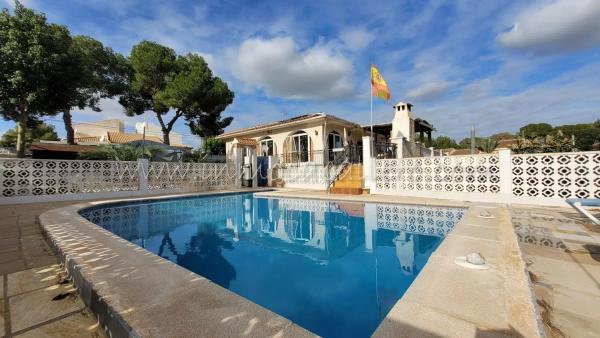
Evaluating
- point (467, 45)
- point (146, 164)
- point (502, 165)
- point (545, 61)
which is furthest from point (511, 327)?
point (545, 61)

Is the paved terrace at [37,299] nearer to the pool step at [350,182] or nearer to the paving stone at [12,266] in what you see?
the paving stone at [12,266]

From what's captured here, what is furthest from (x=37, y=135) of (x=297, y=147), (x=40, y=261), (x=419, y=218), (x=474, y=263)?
(x=474, y=263)

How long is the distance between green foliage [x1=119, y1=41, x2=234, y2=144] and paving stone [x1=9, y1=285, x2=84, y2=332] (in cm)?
1925

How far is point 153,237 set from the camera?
241 inches

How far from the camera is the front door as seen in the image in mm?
17547

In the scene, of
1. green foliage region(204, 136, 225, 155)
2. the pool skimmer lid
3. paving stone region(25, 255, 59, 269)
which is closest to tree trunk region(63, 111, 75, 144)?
green foliage region(204, 136, 225, 155)

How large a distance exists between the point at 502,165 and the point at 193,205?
37.6 ft

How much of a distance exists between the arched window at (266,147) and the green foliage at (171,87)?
5687mm

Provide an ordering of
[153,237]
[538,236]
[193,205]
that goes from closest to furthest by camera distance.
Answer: [538,236]
[153,237]
[193,205]

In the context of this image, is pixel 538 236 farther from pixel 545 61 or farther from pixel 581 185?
pixel 545 61

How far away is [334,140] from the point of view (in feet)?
59.3

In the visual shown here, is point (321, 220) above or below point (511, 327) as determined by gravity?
below

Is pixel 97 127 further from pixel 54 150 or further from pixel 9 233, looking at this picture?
pixel 9 233

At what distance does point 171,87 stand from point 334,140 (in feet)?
42.4
